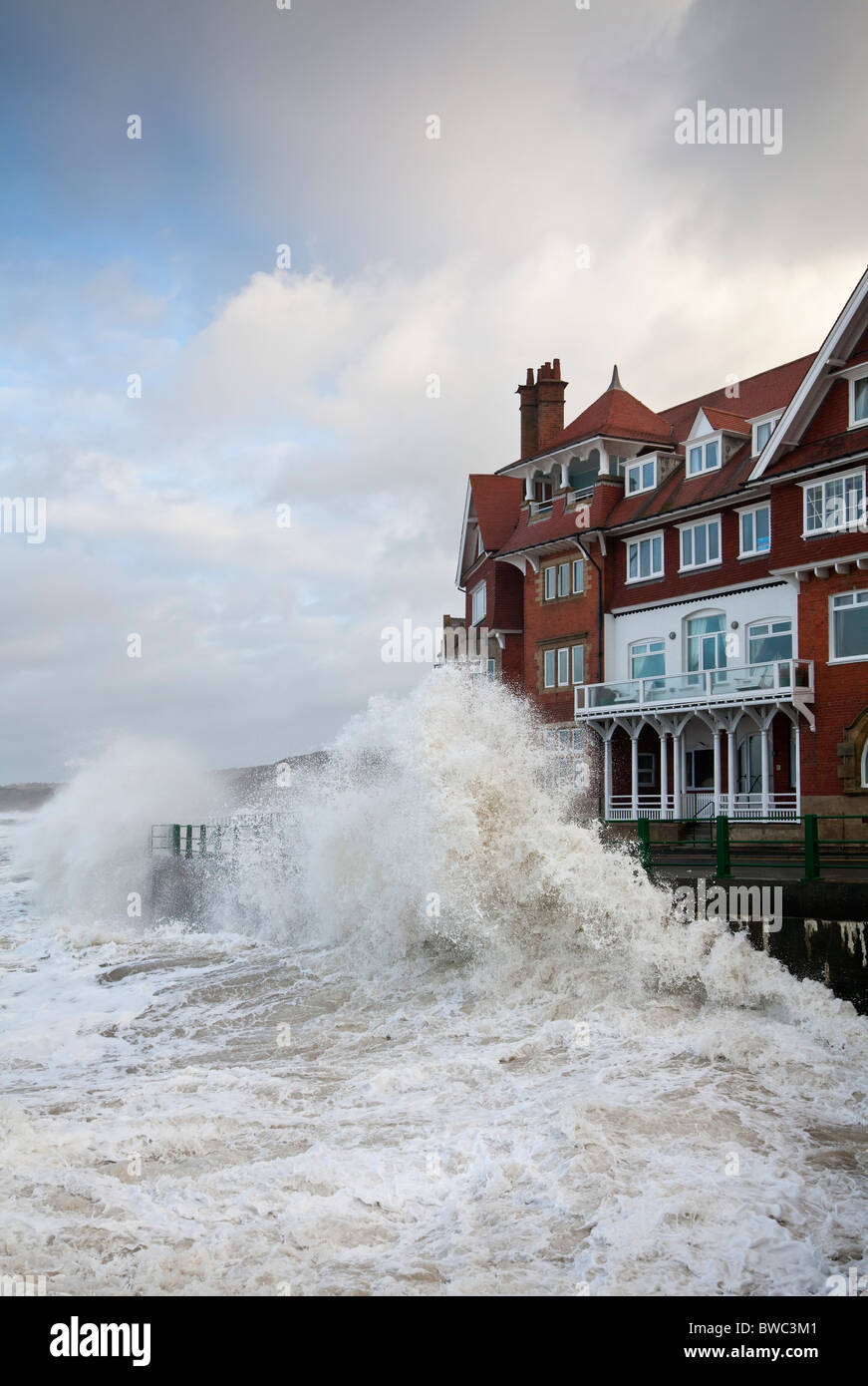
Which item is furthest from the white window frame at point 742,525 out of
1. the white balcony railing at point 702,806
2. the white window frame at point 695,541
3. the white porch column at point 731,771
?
the white balcony railing at point 702,806

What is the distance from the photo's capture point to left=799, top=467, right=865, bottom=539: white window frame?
21.4 meters

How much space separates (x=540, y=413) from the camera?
35.2 m

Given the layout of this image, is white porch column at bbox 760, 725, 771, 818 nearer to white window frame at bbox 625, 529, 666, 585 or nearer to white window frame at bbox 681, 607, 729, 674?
white window frame at bbox 681, 607, 729, 674

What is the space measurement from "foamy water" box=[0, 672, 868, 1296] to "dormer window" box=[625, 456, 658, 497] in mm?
12346

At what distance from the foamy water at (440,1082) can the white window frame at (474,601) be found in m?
15.3

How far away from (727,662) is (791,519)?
4465 mm

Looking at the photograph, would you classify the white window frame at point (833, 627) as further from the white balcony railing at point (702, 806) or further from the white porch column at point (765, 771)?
the white balcony railing at point (702, 806)

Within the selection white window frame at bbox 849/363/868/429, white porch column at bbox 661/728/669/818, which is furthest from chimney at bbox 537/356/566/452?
white window frame at bbox 849/363/868/429

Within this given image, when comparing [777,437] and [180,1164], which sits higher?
[777,437]

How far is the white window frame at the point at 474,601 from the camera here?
116 feet
